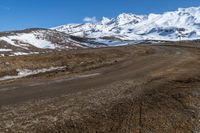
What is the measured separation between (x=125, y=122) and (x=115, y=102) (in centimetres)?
291

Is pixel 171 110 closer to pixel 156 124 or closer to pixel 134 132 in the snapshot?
pixel 156 124

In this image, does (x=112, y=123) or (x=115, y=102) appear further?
(x=115, y=102)

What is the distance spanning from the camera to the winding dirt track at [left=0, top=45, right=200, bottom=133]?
45.5ft

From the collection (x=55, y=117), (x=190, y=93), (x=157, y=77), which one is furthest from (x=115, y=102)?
(x=157, y=77)

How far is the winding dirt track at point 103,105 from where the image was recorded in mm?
13875

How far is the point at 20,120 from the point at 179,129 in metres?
6.29

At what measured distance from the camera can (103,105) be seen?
16.6m

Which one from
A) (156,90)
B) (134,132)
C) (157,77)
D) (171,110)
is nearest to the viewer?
(134,132)

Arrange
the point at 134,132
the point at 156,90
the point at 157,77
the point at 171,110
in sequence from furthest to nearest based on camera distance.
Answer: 1. the point at 157,77
2. the point at 156,90
3. the point at 171,110
4. the point at 134,132

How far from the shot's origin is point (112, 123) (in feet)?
46.7

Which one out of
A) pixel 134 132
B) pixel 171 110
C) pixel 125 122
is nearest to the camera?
pixel 134 132

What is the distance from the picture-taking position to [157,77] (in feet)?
84.2

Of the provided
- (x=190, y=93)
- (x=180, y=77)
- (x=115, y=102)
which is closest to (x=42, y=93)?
(x=115, y=102)

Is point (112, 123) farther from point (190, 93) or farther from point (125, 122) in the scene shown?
point (190, 93)
